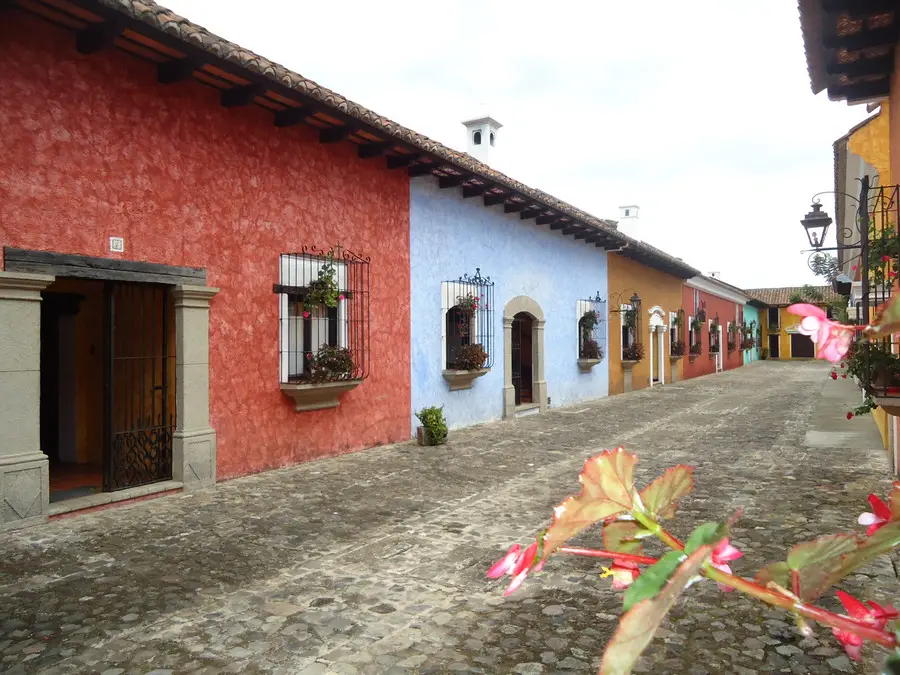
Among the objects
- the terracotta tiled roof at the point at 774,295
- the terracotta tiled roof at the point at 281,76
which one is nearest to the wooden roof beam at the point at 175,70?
the terracotta tiled roof at the point at 281,76

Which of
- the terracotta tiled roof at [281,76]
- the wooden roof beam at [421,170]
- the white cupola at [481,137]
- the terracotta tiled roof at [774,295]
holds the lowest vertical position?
the wooden roof beam at [421,170]

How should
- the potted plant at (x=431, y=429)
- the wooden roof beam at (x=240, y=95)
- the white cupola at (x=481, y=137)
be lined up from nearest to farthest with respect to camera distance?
1. the wooden roof beam at (x=240, y=95)
2. the potted plant at (x=431, y=429)
3. the white cupola at (x=481, y=137)

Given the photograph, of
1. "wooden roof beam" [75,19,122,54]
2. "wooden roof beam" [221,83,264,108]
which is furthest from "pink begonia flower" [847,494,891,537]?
"wooden roof beam" [221,83,264,108]

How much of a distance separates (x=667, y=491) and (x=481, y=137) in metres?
14.5

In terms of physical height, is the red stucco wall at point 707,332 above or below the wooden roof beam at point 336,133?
below

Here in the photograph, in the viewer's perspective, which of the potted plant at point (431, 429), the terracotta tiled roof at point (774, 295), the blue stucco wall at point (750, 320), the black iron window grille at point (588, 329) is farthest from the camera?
the terracotta tiled roof at point (774, 295)

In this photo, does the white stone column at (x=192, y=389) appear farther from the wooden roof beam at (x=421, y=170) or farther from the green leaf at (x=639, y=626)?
the green leaf at (x=639, y=626)

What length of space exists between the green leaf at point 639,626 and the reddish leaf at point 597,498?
14 centimetres

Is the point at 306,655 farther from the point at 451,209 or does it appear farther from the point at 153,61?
the point at 451,209

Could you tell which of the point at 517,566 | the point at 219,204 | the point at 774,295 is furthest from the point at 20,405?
the point at 774,295

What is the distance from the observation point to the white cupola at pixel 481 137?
14.6m

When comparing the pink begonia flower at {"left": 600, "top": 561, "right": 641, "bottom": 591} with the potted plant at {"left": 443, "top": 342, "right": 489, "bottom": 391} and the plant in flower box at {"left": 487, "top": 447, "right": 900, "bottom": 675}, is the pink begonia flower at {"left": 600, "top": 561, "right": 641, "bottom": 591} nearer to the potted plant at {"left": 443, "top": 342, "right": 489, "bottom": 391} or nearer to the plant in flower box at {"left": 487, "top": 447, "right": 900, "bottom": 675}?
the plant in flower box at {"left": 487, "top": 447, "right": 900, "bottom": 675}

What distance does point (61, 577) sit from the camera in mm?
4031

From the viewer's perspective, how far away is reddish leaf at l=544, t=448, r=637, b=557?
0.75 m
